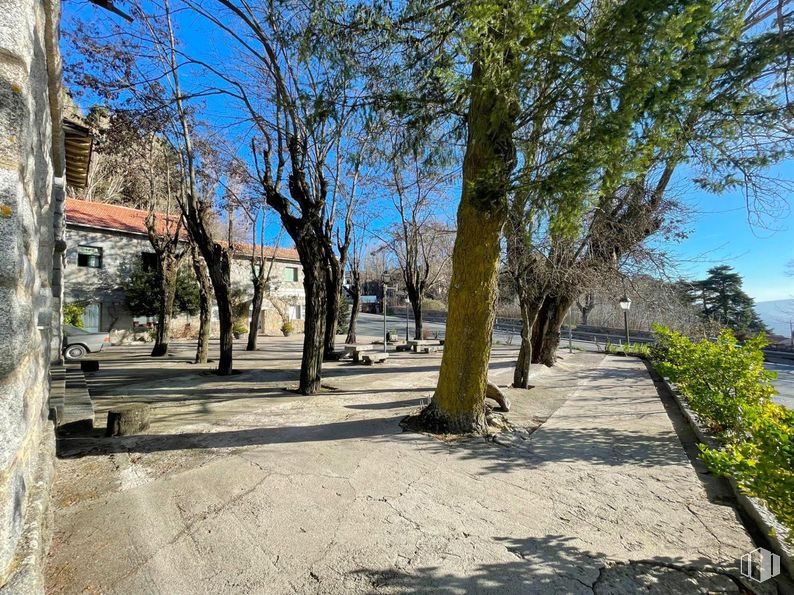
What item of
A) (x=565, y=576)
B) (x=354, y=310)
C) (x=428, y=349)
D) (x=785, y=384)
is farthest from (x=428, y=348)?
(x=565, y=576)

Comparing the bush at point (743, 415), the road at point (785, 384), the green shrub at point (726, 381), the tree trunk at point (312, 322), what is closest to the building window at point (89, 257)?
the tree trunk at point (312, 322)

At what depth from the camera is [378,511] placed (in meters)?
3.06

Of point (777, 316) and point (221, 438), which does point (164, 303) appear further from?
point (777, 316)

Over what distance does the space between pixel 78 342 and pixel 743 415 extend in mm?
16789

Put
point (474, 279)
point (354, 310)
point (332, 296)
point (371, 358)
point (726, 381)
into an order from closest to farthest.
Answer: point (474, 279)
point (726, 381)
point (332, 296)
point (371, 358)
point (354, 310)

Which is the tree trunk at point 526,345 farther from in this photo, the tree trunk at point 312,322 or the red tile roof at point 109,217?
the red tile roof at point 109,217

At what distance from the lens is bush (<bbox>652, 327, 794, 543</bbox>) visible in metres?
2.51


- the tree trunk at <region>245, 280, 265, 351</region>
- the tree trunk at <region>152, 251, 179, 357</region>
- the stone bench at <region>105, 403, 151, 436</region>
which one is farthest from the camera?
the tree trunk at <region>245, 280, 265, 351</region>

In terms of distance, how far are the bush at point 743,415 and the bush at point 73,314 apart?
19398 mm

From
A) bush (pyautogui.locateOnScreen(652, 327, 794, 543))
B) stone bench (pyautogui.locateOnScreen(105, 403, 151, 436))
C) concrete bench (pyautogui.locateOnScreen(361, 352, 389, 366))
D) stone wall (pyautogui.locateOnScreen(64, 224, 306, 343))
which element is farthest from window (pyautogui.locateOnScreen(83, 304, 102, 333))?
bush (pyautogui.locateOnScreen(652, 327, 794, 543))

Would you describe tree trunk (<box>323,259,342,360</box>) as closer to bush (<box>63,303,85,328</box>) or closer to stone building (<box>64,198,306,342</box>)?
stone building (<box>64,198,306,342</box>)

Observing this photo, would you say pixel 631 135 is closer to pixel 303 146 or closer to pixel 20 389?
pixel 20 389

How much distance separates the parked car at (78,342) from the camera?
40.7 feet

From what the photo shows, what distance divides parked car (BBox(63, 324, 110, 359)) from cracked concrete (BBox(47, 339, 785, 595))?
10.00 meters
